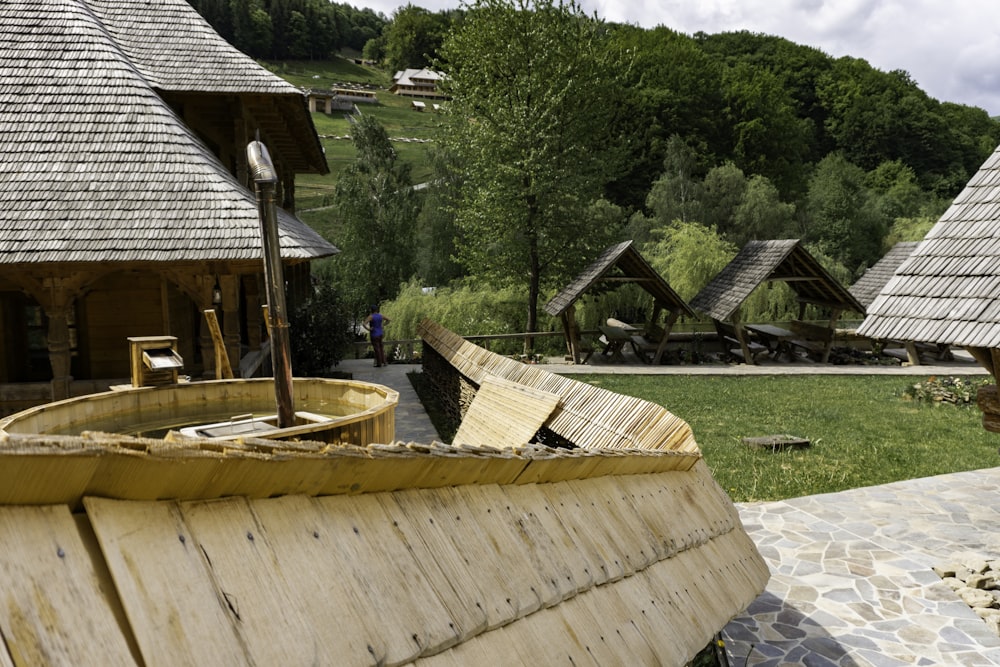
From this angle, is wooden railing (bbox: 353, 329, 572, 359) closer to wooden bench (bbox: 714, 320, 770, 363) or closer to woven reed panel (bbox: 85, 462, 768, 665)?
wooden bench (bbox: 714, 320, 770, 363)

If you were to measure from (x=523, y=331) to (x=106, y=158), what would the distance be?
1661 centimetres

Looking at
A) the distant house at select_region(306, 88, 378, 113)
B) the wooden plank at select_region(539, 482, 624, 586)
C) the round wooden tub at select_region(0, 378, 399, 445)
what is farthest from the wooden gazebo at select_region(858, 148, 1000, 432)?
the distant house at select_region(306, 88, 378, 113)

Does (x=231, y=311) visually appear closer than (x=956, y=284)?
No

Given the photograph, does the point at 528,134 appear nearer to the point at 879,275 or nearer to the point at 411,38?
the point at 879,275

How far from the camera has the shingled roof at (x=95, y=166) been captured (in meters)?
9.00

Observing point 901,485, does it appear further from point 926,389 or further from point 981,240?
point 926,389

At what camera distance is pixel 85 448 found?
1.07 m

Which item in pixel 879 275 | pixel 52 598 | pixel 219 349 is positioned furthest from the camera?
pixel 879 275

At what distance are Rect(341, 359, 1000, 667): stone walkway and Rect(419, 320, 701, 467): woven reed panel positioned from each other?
182cm

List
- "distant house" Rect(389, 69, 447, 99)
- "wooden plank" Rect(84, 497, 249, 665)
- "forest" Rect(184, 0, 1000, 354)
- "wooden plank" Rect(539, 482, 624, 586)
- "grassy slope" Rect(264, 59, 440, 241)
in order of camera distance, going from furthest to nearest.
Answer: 1. "distant house" Rect(389, 69, 447, 99)
2. "grassy slope" Rect(264, 59, 440, 241)
3. "forest" Rect(184, 0, 1000, 354)
4. "wooden plank" Rect(539, 482, 624, 586)
5. "wooden plank" Rect(84, 497, 249, 665)

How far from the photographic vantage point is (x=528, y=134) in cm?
2273

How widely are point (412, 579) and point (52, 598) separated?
0.75 m

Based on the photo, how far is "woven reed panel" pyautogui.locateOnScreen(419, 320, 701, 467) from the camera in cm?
439

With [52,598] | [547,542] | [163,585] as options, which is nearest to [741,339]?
[547,542]
